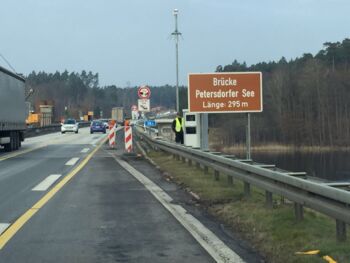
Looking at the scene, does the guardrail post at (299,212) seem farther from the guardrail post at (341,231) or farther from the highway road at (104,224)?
the guardrail post at (341,231)

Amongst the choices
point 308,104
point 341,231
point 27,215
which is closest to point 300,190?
point 341,231

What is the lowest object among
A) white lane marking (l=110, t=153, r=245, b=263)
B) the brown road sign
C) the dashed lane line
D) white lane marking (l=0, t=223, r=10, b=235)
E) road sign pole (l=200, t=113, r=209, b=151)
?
white lane marking (l=110, t=153, r=245, b=263)

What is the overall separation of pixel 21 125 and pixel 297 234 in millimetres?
27289

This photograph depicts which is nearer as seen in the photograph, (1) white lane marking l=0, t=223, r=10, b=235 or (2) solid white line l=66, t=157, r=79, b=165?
(1) white lane marking l=0, t=223, r=10, b=235

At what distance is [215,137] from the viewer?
89.1 meters

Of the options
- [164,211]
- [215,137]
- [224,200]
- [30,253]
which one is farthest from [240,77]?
[215,137]

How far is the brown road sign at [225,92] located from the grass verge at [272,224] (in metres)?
3.93

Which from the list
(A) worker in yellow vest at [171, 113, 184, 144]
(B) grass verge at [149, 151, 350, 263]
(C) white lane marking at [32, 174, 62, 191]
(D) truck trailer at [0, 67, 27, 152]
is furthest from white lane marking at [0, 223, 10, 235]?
(D) truck trailer at [0, 67, 27, 152]

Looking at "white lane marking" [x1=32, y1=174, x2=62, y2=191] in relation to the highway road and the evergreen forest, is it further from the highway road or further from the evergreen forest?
the evergreen forest

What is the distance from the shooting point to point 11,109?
98.6 ft

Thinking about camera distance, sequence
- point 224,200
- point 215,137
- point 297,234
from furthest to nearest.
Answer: point 215,137 < point 224,200 < point 297,234

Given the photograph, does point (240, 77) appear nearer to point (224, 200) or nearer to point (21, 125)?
point (224, 200)

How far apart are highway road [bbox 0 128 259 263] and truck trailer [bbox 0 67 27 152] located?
13.2 m

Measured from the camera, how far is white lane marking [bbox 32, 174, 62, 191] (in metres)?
13.7
